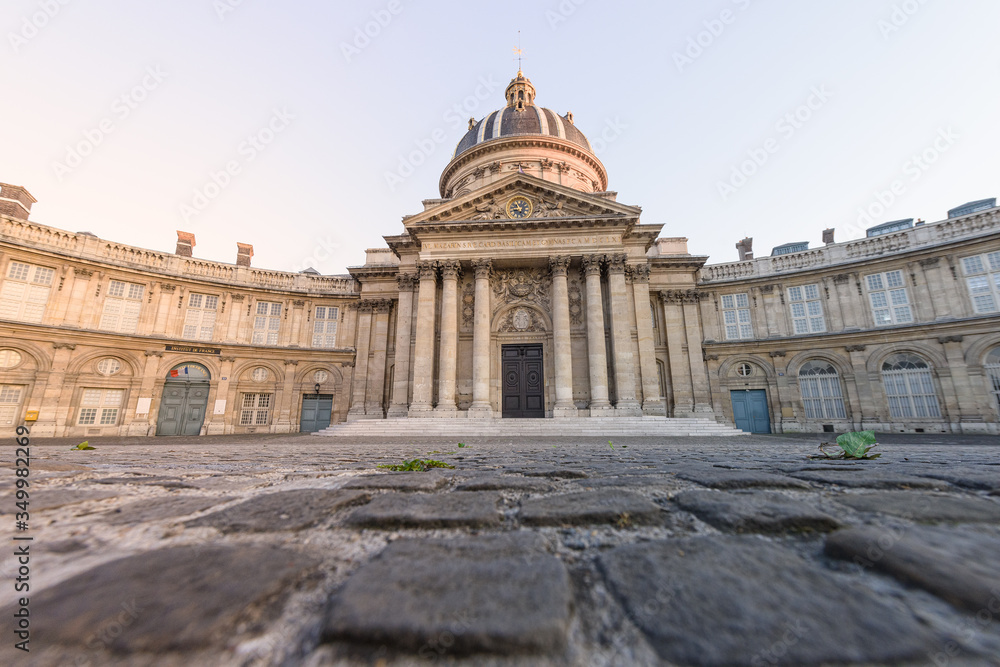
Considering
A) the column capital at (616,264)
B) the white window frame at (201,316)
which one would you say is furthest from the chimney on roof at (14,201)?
the column capital at (616,264)

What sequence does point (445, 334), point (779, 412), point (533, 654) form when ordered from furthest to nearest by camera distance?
1. point (779, 412)
2. point (445, 334)
3. point (533, 654)

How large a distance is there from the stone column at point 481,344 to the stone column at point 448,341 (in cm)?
87

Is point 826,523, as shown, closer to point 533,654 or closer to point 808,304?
point 533,654

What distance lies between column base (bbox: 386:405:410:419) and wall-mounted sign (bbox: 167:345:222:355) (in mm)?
10613

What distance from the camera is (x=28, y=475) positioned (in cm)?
280

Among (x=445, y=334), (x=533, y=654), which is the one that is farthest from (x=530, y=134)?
(x=533, y=654)

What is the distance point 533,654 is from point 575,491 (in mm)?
1527

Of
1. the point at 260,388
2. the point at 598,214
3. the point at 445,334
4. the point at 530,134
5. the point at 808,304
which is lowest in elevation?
the point at 260,388

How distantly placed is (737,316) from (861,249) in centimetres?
655

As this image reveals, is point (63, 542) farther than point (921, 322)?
No

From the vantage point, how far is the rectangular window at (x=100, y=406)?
1858 centimetres

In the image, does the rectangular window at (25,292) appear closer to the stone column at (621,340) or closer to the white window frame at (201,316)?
the white window frame at (201,316)

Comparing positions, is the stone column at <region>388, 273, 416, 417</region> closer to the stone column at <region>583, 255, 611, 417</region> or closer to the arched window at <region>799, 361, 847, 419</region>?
the stone column at <region>583, 255, 611, 417</region>

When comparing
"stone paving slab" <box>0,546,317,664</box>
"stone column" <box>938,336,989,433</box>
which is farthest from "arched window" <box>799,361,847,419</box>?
→ "stone paving slab" <box>0,546,317,664</box>
